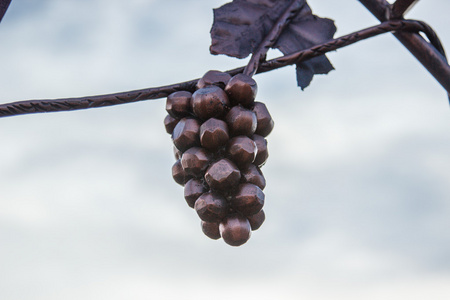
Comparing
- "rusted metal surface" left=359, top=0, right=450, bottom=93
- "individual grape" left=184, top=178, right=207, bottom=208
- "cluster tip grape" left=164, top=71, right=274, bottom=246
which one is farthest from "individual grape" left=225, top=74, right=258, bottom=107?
"rusted metal surface" left=359, top=0, right=450, bottom=93

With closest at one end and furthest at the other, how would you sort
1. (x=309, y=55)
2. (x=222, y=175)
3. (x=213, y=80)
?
(x=222, y=175) < (x=213, y=80) < (x=309, y=55)

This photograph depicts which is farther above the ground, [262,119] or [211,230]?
[262,119]

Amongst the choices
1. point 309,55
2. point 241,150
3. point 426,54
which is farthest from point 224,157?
point 426,54

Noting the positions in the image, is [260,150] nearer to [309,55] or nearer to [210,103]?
[210,103]

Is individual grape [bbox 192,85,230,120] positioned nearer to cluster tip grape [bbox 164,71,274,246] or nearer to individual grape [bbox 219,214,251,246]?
cluster tip grape [bbox 164,71,274,246]

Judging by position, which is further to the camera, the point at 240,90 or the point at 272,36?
the point at 272,36

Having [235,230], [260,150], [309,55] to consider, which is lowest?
[235,230]

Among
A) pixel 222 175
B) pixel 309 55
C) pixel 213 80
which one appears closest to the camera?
pixel 222 175
